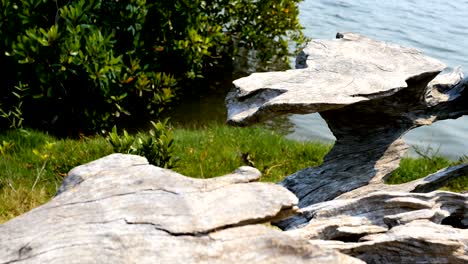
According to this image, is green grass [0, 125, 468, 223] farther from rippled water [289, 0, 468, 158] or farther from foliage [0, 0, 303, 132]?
rippled water [289, 0, 468, 158]

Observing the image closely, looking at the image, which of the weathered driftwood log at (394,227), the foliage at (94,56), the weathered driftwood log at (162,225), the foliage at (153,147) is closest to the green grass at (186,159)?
the foliage at (94,56)

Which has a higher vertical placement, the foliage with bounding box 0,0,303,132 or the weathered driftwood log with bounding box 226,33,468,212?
the weathered driftwood log with bounding box 226,33,468,212

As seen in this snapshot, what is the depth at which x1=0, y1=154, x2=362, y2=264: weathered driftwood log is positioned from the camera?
219 cm

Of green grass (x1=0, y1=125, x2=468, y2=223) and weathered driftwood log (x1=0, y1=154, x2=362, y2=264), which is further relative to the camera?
green grass (x1=0, y1=125, x2=468, y2=223)

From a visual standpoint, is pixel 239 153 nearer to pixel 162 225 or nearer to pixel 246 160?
pixel 246 160

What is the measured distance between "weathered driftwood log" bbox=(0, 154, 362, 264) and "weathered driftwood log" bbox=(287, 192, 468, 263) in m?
0.38

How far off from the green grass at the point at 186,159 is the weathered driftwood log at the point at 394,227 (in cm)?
303

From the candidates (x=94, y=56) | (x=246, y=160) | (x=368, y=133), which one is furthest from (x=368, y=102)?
(x=94, y=56)

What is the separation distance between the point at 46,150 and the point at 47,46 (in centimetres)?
125

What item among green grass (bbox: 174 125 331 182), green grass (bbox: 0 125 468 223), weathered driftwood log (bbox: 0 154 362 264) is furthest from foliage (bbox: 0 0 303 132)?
weathered driftwood log (bbox: 0 154 362 264)

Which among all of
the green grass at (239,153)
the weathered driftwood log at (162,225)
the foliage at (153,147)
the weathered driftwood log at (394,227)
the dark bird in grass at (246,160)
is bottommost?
the green grass at (239,153)

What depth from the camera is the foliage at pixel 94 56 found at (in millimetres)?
6660

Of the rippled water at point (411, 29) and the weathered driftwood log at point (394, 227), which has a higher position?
the weathered driftwood log at point (394, 227)

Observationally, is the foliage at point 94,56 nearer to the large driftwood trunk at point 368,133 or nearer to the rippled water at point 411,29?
the rippled water at point 411,29
